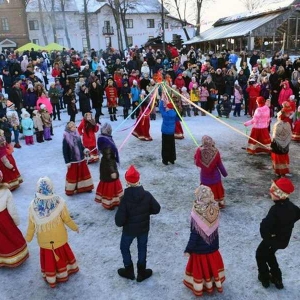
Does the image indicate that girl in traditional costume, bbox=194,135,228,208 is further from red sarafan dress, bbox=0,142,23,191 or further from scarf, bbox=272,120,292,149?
red sarafan dress, bbox=0,142,23,191

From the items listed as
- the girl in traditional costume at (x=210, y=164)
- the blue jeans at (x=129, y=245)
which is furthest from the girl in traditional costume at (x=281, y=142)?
the blue jeans at (x=129, y=245)

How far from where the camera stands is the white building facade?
50.4m

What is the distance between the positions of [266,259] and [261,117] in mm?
5609

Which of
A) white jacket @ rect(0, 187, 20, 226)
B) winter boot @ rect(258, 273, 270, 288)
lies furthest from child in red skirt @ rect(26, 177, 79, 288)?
winter boot @ rect(258, 273, 270, 288)

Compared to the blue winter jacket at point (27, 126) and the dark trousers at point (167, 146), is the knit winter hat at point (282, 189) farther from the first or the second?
the blue winter jacket at point (27, 126)

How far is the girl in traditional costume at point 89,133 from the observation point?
27.8 feet

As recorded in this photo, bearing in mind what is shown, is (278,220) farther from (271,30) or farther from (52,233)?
(271,30)

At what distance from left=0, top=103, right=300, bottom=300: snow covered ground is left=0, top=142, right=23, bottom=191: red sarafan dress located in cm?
18

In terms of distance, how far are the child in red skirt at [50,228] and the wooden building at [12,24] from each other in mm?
45349

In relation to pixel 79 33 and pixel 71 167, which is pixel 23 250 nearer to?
pixel 71 167

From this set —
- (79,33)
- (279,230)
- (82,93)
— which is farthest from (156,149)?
(79,33)

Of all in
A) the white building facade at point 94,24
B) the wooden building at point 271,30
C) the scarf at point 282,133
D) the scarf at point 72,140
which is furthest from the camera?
the white building facade at point 94,24

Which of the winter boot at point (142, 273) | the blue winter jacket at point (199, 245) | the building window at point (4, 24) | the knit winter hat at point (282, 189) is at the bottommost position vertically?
the winter boot at point (142, 273)

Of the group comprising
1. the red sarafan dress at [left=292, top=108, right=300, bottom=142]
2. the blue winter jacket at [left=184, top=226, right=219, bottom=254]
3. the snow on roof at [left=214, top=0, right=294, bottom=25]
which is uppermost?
the snow on roof at [left=214, top=0, right=294, bottom=25]
